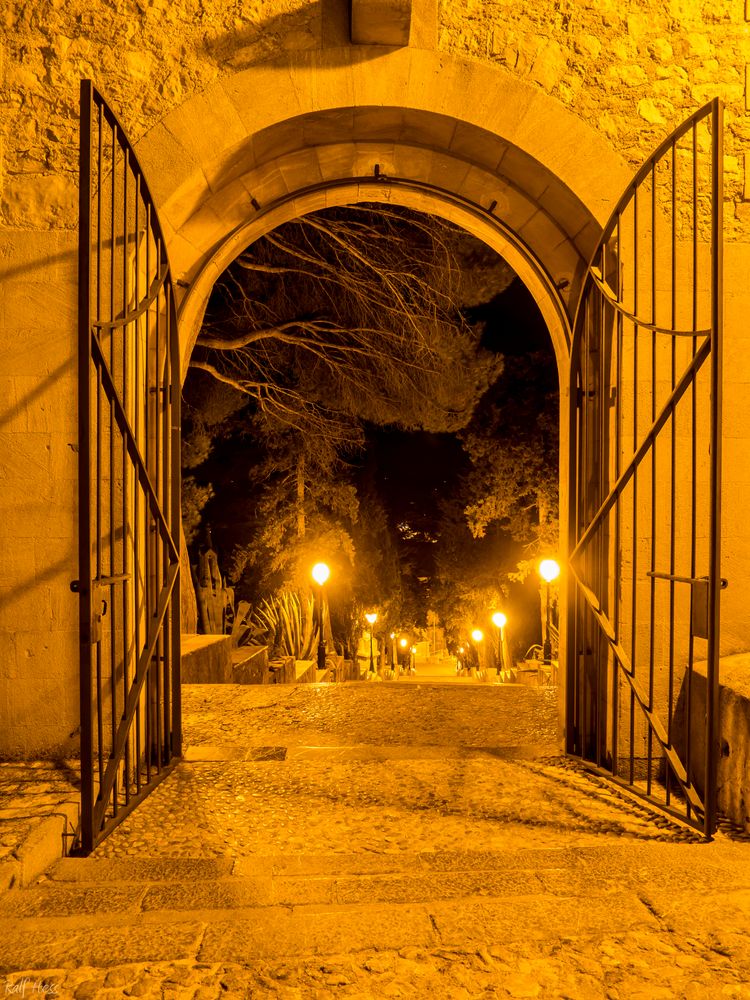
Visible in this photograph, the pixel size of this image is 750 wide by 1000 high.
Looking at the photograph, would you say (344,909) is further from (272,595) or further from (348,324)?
(272,595)

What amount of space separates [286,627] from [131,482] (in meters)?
10.3

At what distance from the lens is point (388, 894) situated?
7.31ft

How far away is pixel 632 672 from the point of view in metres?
3.17

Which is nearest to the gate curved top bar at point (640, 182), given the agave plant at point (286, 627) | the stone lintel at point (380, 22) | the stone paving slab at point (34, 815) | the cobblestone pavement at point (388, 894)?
the stone lintel at point (380, 22)

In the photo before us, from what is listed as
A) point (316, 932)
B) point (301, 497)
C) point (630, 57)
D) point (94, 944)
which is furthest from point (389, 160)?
point (301, 497)

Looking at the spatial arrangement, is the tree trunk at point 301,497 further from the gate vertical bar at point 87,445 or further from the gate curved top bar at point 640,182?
the gate vertical bar at point 87,445

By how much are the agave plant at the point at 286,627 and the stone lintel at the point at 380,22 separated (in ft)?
34.6

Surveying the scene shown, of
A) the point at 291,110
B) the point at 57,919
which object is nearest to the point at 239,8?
the point at 291,110

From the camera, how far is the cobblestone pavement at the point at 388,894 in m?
1.83

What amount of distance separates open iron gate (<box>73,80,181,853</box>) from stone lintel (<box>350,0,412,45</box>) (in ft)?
A: 3.76

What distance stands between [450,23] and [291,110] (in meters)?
0.81

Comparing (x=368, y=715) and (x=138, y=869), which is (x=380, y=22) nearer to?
(x=138, y=869)

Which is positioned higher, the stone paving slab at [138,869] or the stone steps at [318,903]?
the stone steps at [318,903]

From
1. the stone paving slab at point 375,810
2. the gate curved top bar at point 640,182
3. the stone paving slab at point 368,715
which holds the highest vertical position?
the gate curved top bar at point 640,182
